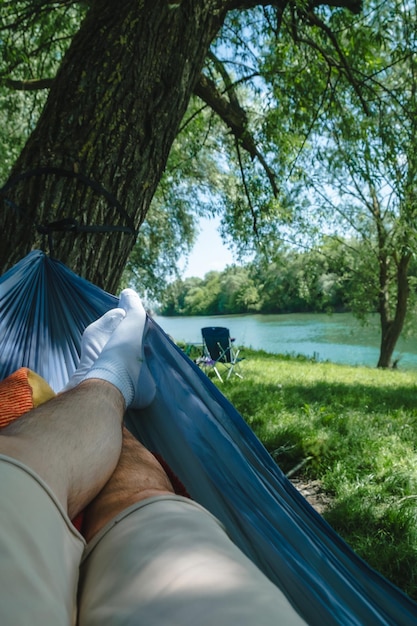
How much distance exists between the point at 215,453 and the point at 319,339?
17449 millimetres

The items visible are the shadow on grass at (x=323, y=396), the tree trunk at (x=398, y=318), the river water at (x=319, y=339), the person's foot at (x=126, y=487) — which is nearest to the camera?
the person's foot at (x=126, y=487)

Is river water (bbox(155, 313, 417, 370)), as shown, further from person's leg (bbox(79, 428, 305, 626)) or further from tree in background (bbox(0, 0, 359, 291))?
person's leg (bbox(79, 428, 305, 626))

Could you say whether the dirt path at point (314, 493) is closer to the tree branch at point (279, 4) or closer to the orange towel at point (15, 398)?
the orange towel at point (15, 398)

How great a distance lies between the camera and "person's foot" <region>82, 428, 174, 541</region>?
0.95 metres

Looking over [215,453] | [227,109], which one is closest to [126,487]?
[215,453]

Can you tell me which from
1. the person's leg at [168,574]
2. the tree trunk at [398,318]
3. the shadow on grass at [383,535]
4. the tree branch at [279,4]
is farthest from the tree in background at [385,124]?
the tree trunk at [398,318]

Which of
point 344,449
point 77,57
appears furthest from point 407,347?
point 77,57

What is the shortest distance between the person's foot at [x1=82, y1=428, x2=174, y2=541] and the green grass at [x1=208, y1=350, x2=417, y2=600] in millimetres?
922

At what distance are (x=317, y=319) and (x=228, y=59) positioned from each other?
2122 centimetres

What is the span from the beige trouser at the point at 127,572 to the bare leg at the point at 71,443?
2.6 inches

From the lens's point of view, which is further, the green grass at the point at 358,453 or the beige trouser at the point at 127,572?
the green grass at the point at 358,453

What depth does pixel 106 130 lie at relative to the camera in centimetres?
172

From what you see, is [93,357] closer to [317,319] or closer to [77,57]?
[77,57]

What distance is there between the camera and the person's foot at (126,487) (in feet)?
3.11
